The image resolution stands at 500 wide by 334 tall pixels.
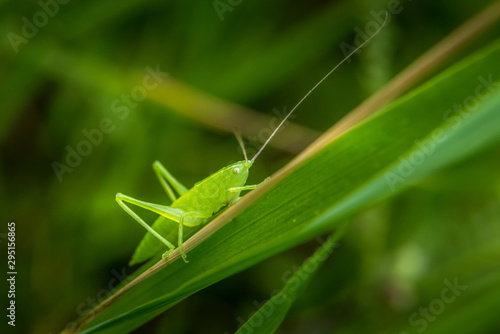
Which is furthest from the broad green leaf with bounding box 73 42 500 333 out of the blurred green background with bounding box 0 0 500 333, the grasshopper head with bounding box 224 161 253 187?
the blurred green background with bounding box 0 0 500 333

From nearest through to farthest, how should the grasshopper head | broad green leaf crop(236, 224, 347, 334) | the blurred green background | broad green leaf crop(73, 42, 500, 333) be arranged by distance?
broad green leaf crop(73, 42, 500, 333), broad green leaf crop(236, 224, 347, 334), the grasshopper head, the blurred green background

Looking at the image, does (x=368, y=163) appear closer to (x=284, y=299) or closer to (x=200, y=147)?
(x=284, y=299)

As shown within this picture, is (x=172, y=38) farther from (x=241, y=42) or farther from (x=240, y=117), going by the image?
(x=240, y=117)

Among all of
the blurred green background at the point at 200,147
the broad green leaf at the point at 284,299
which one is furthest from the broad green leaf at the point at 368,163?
the blurred green background at the point at 200,147

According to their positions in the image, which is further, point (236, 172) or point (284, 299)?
point (236, 172)

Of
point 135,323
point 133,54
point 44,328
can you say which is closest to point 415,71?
point 135,323

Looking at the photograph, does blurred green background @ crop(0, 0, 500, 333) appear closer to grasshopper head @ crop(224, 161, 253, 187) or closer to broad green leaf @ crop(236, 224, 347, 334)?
grasshopper head @ crop(224, 161, 253, 187)

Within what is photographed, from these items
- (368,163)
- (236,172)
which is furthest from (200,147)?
(368,163)
